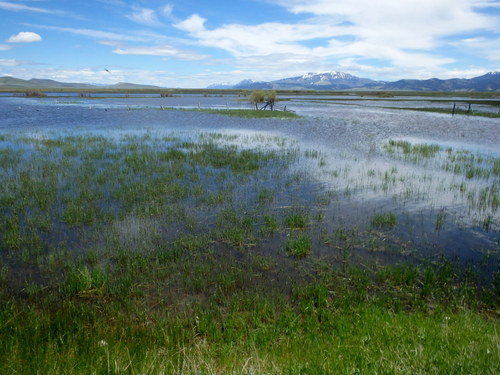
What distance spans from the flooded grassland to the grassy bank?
57 millimetres

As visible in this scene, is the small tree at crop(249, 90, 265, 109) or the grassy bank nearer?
the grassy bank

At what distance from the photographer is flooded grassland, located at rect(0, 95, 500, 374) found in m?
6.51

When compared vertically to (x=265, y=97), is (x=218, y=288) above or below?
below

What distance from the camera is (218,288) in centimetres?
1001

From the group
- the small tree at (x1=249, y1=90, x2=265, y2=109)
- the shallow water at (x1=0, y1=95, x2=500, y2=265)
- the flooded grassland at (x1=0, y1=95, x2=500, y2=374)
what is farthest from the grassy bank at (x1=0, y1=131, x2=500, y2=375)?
the small tree at (x1=249, y1=90, x2=265, y2=109)

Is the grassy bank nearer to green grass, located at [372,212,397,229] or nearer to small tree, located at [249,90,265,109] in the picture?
green grass, located at [372,212,397,229]

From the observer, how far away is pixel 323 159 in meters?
27.5

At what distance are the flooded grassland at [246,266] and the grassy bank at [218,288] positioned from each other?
57 millimetres

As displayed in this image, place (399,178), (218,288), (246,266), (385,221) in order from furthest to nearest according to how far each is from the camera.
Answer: (399,178)
(385,221)
(246,266)
(218,288)

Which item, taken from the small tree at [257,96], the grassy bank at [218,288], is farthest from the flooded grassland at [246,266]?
the small tree at [257,96]

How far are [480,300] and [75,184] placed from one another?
1998cm

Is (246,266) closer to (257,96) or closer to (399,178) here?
(399,178)

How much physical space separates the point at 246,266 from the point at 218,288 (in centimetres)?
153

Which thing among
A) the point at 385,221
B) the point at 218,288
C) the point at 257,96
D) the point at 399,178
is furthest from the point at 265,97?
the point at 218,288
